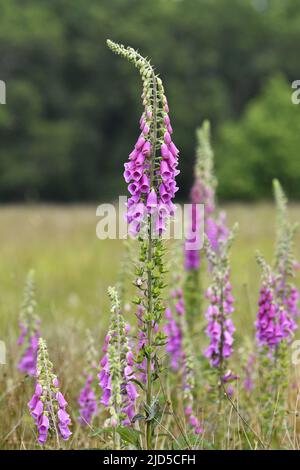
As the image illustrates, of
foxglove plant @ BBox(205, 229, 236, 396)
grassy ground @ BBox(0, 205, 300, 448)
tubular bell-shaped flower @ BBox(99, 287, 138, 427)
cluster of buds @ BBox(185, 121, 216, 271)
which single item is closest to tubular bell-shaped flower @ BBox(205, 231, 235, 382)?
foxglove plant @ BBox(205, 229, 236, 396)

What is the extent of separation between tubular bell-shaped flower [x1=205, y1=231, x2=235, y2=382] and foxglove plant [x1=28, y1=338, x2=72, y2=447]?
1329mm

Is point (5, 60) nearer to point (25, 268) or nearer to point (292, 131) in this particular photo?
point (292, 131)

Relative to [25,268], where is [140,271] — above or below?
below

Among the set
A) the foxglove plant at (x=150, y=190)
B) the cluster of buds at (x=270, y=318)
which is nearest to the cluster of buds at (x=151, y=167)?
the foxglove plant at (x=150, y=190)

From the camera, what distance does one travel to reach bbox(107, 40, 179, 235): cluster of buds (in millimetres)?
2951

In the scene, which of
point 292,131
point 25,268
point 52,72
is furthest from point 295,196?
point 25,268

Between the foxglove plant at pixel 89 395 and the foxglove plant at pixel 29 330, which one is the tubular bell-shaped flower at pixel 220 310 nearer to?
the foxglove plant at pixel 89 395

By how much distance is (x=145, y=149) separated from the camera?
296 centimetres

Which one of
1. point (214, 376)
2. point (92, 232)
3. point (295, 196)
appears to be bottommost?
point (214, 376)

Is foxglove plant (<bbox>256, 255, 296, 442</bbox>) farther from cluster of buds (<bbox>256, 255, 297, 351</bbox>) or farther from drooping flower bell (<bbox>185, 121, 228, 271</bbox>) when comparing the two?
drooping flower bell (<bbox>185, 121, 228, 271</bbox>)

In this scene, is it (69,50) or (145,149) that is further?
(69,50)
